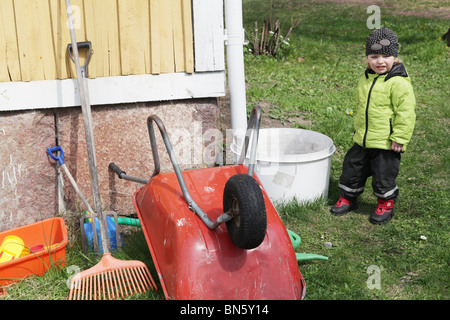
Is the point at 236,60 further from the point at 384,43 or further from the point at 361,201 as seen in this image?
the point at 361,201

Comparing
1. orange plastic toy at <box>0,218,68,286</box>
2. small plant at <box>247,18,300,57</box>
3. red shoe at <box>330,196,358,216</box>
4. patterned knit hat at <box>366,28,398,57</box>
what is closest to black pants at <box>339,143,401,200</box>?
red shoe at <box>330,196,358,216</box>

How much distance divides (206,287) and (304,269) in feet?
2.99

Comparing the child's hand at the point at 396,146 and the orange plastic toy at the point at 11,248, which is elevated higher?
the child's hand at the point at 396,146

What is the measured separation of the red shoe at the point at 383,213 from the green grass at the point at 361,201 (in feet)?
0.18

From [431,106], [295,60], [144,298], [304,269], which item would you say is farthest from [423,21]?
[144,298]

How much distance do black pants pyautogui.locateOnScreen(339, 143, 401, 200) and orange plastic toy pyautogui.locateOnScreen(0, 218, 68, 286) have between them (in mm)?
2120

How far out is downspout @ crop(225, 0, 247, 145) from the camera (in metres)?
3.73

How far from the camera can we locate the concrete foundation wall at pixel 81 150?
12.0 ft

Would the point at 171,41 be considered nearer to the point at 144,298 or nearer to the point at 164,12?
the point at 164,12

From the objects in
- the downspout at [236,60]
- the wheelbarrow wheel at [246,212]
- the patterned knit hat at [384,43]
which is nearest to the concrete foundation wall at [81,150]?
the downspout at [236,60]

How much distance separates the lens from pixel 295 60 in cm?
834

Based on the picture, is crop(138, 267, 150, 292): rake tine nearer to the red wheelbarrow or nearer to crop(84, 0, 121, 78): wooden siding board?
the red wheelbarrow

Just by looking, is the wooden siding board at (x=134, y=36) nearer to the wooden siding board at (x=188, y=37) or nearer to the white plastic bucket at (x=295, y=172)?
the wooden siding board at (x=188, y=37)

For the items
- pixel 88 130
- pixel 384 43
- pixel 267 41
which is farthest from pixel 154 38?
pixel 267 41
